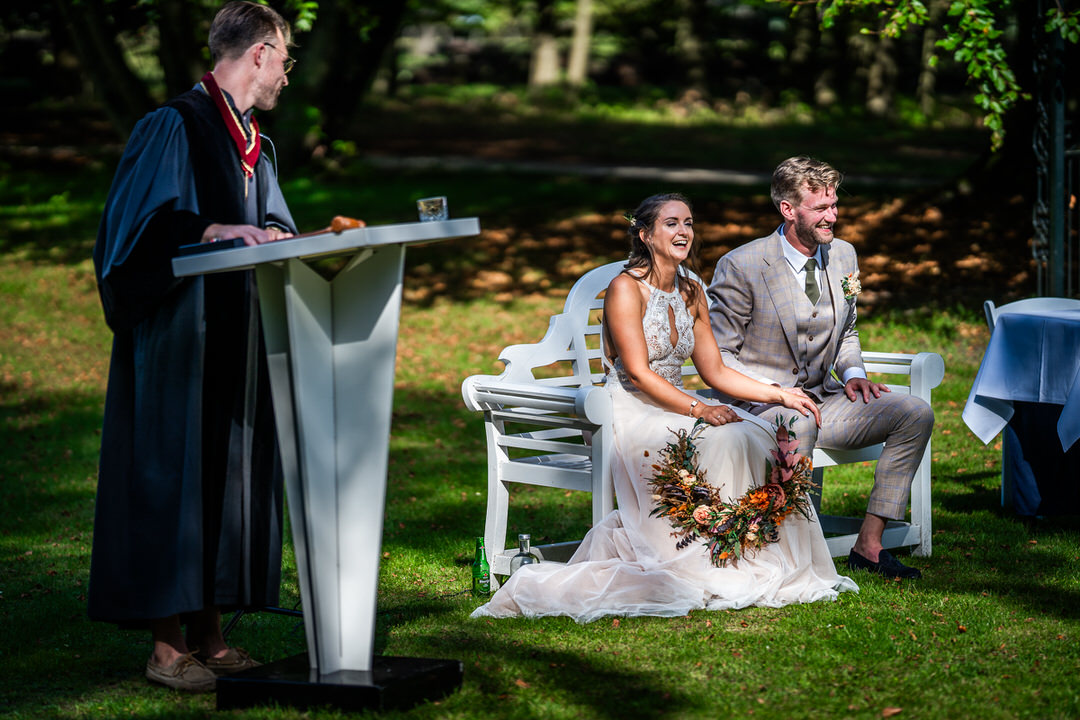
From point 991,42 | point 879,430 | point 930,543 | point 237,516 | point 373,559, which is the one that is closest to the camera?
point 373,559

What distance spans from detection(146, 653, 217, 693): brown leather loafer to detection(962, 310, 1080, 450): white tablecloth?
363 cm

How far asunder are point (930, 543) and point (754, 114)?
1009 inches

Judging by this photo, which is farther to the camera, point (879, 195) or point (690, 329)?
point (879, 195)

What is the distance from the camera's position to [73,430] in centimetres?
940

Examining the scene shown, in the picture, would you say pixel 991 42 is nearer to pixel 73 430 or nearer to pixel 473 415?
pixel 473 415

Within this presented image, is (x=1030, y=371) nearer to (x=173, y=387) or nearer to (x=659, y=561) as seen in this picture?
(x=659, y=561)

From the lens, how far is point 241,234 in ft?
10.9

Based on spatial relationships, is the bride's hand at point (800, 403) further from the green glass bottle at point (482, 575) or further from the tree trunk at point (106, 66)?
the tree trunk at point (106, 66)

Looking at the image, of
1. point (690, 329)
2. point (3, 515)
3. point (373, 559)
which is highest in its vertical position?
point (690, 329)

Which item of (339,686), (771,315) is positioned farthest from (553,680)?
(771,315)

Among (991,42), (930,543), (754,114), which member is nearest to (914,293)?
(991,42)

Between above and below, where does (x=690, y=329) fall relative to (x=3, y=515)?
above

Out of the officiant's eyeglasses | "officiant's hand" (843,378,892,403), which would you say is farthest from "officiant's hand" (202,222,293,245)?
"officiant's hand" (843,378,892,403)

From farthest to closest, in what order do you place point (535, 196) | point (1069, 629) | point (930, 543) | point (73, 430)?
1. point (535, 196)
2. point (73, 430)
3. point (930, 543)
4. point (1069, 629)
